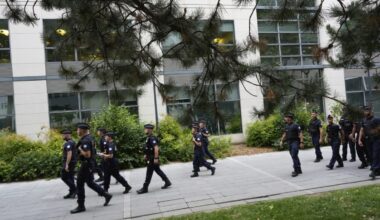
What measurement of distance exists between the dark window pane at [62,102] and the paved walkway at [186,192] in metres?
6.85

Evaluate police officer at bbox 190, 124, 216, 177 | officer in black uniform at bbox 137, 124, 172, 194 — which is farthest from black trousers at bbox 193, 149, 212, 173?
officer in black uniform at bbox 137, 124, 172, 194

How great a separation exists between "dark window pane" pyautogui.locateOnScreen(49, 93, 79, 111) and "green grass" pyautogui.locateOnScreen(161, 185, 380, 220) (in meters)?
14.1

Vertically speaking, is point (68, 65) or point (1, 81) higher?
point (1, 81)

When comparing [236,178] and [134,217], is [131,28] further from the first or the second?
[236,178]

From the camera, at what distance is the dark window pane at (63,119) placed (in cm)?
1970

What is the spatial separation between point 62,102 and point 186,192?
12047 mm

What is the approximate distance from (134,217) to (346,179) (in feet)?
17.6

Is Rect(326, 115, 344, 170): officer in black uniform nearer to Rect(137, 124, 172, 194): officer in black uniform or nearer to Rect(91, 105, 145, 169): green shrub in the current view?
Rect(137, 124, 172, 194): officer in black uniform

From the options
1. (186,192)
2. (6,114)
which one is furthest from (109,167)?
(6,114)

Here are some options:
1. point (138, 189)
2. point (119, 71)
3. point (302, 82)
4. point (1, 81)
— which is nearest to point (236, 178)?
point (138, 189)

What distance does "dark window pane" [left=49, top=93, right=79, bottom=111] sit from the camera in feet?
65.0

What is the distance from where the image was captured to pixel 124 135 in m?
15.3

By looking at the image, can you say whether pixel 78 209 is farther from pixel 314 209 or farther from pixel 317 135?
pixel 317 135

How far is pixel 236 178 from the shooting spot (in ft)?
37.7
